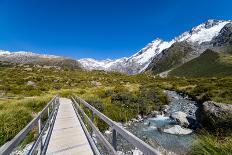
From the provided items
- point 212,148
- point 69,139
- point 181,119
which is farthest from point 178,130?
point 212,148

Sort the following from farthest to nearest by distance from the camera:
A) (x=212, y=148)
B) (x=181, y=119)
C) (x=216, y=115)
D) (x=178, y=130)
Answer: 1. (x=181, y=119)
2. (x=178, y=130)
3. (x=216, y=115)
4. (x=212, y=148)

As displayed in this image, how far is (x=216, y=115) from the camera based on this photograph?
15156 mm

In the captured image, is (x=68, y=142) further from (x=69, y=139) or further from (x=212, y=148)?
(x=212, y=148)

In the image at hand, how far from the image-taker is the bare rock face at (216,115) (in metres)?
13.1

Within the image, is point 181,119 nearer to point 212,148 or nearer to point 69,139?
point 69,139

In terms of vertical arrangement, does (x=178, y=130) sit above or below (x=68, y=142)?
below

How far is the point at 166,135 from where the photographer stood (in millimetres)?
16125

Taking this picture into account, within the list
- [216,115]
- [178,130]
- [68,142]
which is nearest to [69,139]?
[68,142]

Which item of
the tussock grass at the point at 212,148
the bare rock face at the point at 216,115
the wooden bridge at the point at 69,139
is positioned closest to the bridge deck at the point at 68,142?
the wooden bridge at the point at 69,139

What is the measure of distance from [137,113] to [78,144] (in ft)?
46.7

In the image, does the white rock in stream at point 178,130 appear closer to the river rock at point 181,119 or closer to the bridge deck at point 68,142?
the river rock at point 181,119

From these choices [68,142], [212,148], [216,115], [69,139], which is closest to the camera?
[212,148]

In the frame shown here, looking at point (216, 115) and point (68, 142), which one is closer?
point (68, 142)

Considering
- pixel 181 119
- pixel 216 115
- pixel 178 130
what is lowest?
pixel 178 130
